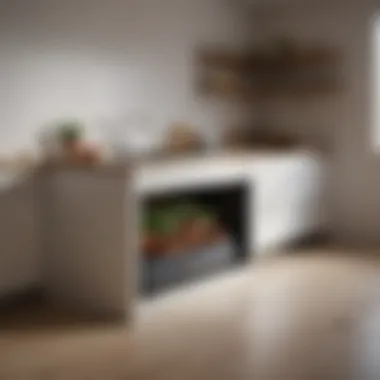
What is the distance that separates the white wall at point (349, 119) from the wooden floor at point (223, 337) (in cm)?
149

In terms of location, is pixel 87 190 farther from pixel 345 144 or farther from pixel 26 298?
pixel 345 144

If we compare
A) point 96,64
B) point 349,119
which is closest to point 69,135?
point 96,64

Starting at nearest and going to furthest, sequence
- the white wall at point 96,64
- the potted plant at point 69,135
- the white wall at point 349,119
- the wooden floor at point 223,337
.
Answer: the wooden floor at point 223,337 → the white wall at point 96,64 → the potted plant at point 69,135 → the white wall at point 349,119

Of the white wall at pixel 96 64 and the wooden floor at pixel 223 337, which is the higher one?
the white wall at pixel 96 64

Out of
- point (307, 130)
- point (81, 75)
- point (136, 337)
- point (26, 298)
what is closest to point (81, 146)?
point (81, 75)

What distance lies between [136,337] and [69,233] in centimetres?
74

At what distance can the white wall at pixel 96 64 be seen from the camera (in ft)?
14.7

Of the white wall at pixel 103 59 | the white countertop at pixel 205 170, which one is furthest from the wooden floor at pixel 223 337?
the white wall at pixel 103 59

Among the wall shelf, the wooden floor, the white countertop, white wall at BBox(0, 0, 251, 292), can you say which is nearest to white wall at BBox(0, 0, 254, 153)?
white wall at BBox(0, 0, 251, 292)

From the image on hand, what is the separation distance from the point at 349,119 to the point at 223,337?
317cm

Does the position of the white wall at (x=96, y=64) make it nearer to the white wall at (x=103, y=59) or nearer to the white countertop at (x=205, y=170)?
the white wall at (x=103, y=59)

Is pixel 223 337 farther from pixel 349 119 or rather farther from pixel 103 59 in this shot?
pixel 349 119

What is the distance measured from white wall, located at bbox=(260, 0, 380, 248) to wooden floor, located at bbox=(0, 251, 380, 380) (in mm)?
1485

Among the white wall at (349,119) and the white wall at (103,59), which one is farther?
the white wall at (349,119)
